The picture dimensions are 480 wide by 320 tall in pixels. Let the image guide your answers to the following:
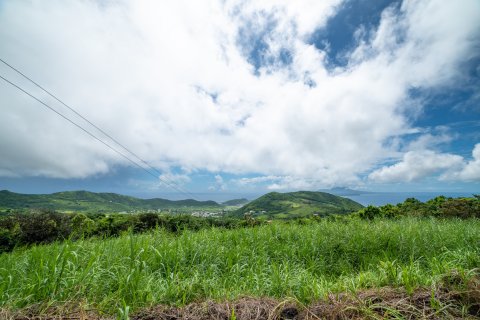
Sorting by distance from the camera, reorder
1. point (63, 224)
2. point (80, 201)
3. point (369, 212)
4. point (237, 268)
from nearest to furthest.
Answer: point (237, 268) → point (63, 224) → point (369, 212) → point (80, 201)

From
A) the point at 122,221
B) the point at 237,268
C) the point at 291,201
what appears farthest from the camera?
the point at 291,201

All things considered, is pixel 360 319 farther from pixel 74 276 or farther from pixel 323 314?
pixel 74 276

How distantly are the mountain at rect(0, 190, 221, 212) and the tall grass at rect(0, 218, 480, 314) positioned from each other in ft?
318

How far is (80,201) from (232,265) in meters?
147

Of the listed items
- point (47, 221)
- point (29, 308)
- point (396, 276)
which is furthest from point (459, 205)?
point (47, 221)

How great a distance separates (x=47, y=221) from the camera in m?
10.8

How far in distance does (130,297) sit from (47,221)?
436 inches

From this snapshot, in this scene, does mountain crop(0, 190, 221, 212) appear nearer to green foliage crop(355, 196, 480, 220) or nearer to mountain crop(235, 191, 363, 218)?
mountain crop(235, 191, 363, 218)

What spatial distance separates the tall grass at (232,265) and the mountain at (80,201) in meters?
96.9

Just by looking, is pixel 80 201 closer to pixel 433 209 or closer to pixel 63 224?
pixel 63 224

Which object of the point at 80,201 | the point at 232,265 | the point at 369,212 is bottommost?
the point at 232,265

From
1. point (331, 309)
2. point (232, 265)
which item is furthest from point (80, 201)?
point (331, 309)

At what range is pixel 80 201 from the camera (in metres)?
125

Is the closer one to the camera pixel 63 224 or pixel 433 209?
pixel 63 224
